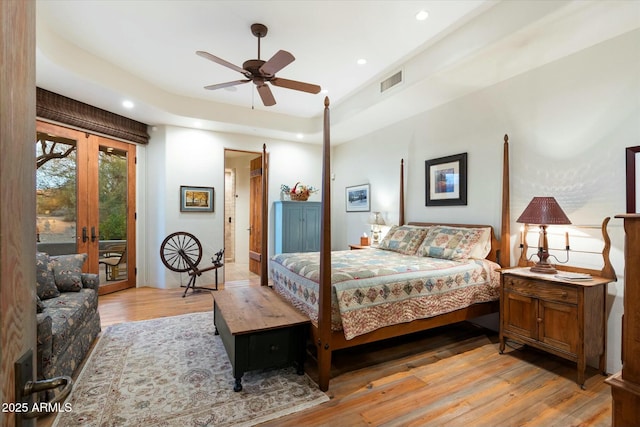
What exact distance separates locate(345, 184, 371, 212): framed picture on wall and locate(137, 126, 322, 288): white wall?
2435mm

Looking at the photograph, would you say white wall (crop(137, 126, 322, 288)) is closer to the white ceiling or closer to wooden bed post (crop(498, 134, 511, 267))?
the white ceiling

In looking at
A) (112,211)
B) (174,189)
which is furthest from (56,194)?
(174,189)

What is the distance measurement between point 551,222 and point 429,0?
2155 millimetres

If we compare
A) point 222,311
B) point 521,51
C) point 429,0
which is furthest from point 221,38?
point 521,51

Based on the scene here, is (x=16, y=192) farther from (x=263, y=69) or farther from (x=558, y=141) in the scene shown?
(x=558, y=141)

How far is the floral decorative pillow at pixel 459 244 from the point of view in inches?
131

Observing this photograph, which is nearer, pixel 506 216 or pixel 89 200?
pixel 506 216

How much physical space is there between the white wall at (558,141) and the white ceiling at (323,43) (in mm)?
201

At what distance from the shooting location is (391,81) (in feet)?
12.7

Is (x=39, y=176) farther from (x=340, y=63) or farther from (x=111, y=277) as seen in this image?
(x=340, y=63)

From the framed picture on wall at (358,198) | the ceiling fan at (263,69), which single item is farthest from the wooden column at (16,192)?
the framed picture on wall at (358,198)

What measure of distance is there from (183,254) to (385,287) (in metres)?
3.69

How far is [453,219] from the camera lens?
4.00 meters

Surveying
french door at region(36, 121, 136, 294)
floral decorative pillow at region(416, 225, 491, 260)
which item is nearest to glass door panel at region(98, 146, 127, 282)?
french door at region(36, 121, 136, 294)
